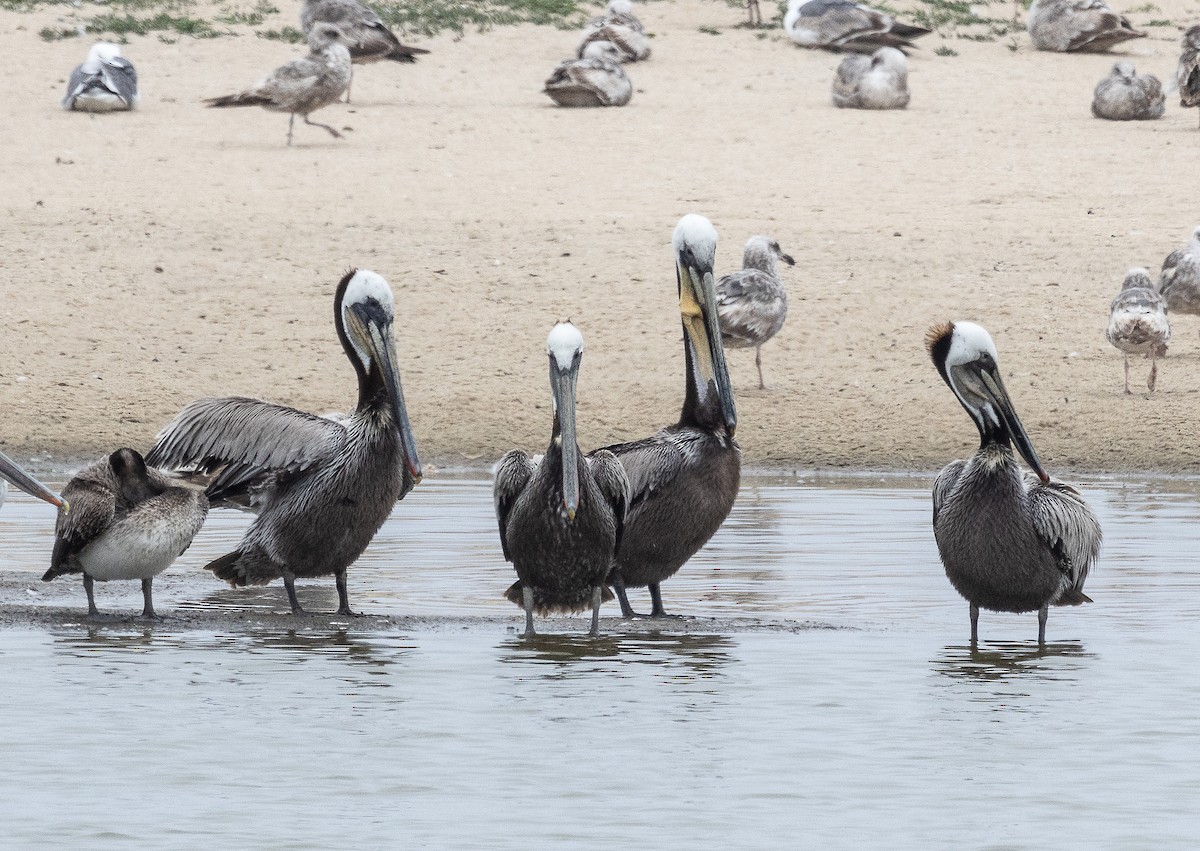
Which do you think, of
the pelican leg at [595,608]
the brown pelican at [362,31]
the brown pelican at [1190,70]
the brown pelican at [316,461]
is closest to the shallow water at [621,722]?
the pelican leg at [595,608]

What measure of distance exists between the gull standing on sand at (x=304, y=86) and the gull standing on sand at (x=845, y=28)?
537 centimetres

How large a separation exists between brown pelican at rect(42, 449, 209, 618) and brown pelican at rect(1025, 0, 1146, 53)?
52.2 ft

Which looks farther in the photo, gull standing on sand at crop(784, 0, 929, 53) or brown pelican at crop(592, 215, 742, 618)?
gull standing on sand at crop(784, 0, 929, 53)

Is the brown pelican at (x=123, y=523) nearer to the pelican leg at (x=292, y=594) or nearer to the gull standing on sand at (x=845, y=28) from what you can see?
the pelican leg at (x=292, y=594)

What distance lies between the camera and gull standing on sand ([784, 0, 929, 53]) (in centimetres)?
2089

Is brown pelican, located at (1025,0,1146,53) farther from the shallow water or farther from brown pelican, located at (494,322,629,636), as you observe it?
brown pelican, located at (494,322,629,636)

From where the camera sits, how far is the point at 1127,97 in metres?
18.5

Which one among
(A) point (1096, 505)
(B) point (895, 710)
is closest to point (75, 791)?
(B) point (895, 710)

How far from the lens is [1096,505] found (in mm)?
10211

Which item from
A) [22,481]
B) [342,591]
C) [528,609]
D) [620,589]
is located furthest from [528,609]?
[22,481]

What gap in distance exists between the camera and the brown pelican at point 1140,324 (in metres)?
12.0

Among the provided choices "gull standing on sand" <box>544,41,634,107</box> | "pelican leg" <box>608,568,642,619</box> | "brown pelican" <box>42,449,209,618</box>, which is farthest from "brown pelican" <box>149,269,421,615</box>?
"gull standing on sand" <box>544,41,634,107</box>

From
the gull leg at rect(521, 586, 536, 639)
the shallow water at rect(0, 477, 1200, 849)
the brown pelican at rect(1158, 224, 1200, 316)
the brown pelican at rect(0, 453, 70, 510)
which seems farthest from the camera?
the brown pelican at rect(1158, 224, 1200, 316)

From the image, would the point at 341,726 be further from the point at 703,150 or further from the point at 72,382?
the point at 703,150
